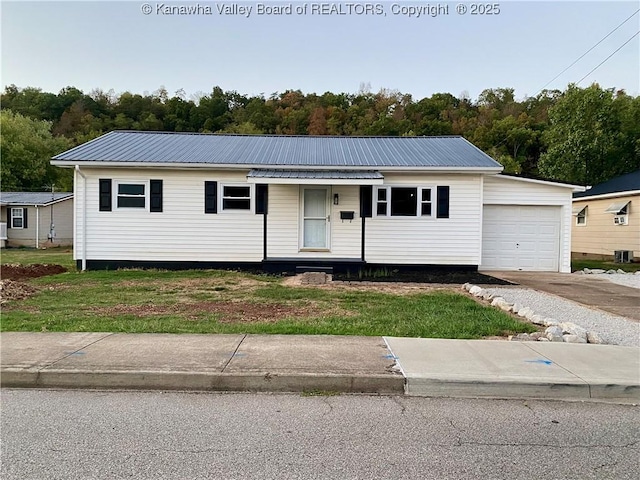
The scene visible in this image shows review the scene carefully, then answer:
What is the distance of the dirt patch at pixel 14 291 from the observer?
356 inches

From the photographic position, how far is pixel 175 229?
14.2 m

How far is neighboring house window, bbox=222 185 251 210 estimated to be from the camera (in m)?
14.3

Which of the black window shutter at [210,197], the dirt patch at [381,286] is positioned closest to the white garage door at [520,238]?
the dirt patch at [381,286]

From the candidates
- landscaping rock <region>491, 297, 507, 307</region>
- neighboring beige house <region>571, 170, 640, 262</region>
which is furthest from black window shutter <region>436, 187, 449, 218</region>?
neighboring beige house <region>571, 170, 640, 262</region>

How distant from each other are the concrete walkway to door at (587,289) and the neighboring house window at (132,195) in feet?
37.8

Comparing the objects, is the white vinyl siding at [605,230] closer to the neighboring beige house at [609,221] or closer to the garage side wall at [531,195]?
the neighboring beige house at [609,221]

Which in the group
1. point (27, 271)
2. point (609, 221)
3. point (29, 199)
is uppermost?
point (29, 199)

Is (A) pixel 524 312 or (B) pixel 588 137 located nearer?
→ (A) pixel 524 312

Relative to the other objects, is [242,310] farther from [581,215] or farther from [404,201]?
[581,215]

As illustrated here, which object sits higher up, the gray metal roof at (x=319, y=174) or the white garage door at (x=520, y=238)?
the gray metal roof at (x=319, y=174)

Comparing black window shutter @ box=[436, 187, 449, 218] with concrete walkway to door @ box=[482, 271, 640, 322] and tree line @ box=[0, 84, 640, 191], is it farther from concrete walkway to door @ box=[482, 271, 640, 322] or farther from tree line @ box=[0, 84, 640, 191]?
tree line @ box=[0, 84, 640, 191]

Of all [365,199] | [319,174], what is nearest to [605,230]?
[365,199]

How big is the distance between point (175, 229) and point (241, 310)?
698 cm

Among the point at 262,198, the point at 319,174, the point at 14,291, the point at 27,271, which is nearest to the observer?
the point at 14,291
